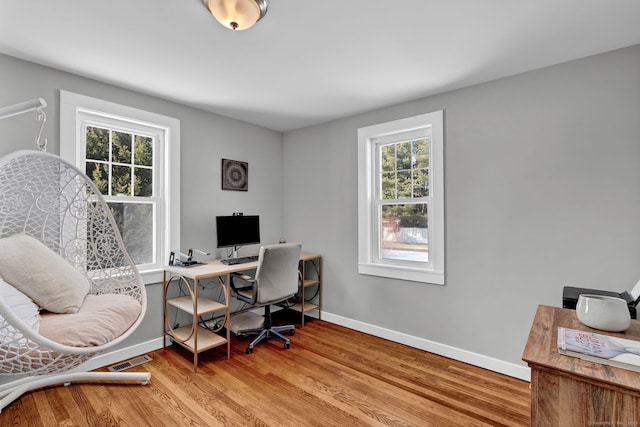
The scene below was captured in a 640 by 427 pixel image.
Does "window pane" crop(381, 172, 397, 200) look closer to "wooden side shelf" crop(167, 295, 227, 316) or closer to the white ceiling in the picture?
the white ceiling

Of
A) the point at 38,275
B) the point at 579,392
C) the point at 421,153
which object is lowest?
the point at 579,392

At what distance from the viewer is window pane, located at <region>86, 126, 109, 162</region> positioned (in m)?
2.53

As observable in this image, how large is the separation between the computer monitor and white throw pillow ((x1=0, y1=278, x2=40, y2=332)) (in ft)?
5.10

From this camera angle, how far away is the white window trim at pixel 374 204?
2.75 m

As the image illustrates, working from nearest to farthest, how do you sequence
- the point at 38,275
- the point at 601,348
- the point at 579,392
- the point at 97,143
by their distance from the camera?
the point at 579,392 → the point at 601,348 → the point at 38,275 → the point at 97,143

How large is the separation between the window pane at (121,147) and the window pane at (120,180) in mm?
72

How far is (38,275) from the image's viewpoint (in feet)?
5.87

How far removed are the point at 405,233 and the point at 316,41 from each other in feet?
6.48

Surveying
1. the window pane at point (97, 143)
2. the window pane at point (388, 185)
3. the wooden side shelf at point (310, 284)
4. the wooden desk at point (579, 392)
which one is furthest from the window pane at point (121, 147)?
the wooden desk at point (579, 392)

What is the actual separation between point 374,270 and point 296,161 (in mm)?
1723

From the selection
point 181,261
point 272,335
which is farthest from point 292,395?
point 181,261

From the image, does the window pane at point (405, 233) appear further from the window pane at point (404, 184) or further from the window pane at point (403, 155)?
the window pane at point (403, 155)

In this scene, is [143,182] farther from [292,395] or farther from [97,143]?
[292,395]

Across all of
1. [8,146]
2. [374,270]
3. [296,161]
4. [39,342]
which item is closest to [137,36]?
[8,146]
